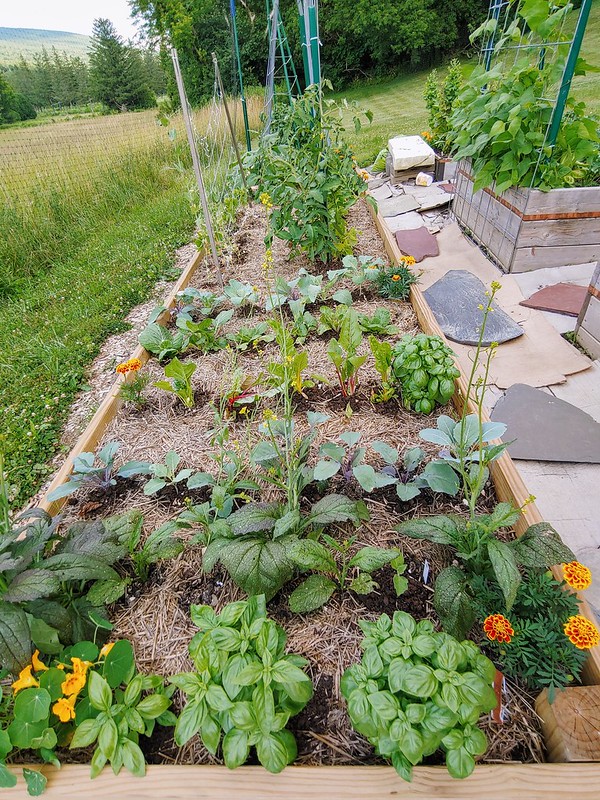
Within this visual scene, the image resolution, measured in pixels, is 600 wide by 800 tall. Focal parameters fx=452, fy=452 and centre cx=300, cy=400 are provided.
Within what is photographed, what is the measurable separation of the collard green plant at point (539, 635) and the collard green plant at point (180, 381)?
4.59 feet

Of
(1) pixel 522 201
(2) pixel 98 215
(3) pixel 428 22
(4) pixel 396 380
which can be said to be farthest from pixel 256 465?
(3) pixel 428 22

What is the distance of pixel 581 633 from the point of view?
3.22 feet

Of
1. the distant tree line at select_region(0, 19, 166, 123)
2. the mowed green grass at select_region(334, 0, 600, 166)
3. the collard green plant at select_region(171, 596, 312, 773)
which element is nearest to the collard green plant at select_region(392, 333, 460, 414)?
the collard green plant at select_region(171, 596, 312, 773)

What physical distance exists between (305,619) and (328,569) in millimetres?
179

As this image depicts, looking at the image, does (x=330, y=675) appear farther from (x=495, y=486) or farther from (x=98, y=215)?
(x=98, y=215)

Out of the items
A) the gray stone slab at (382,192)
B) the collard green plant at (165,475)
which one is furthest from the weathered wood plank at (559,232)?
the collard green plant at (165,475)

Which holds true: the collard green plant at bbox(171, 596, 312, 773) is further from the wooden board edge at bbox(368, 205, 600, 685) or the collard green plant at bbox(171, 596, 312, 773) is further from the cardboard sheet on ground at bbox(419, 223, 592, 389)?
the cardboard sheet on ground at bbox(419, 223, 592, 389)

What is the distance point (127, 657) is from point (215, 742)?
0.30 meters

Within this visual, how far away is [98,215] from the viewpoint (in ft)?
17.1

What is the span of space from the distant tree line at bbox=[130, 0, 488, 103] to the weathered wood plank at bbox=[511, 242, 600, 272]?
15.5 meters

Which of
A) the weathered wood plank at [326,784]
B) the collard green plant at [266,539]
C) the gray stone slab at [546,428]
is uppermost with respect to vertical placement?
the collard green plant at [266,539]

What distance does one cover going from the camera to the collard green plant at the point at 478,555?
1.09m

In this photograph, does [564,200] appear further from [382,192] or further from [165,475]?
[165,475]

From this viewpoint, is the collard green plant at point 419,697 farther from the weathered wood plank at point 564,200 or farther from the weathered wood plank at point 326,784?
the weathered wood plank at point 564,200
